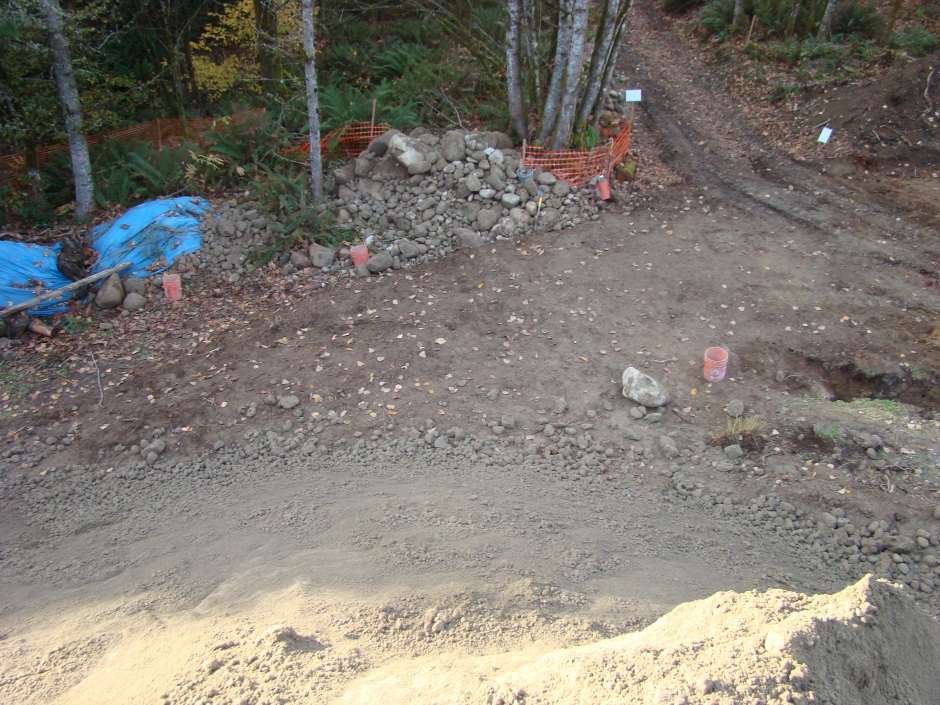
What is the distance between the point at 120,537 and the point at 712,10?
16.7 m

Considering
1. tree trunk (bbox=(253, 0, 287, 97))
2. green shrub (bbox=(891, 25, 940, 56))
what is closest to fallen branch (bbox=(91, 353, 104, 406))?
tree trunk (bbox=(253, 0, 287, 97))

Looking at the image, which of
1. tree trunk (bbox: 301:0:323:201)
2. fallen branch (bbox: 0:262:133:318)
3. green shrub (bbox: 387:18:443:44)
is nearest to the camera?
fallen branch (bbox: 0:262:133:318)

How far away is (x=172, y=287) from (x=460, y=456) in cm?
469

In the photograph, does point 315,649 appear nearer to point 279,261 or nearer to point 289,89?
point 279,261

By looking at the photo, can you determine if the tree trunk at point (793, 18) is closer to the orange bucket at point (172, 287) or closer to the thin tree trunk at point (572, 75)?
the thin tree trunk at point (572, 75)

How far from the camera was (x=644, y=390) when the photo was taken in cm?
617

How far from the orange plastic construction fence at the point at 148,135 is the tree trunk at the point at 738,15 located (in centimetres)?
1114

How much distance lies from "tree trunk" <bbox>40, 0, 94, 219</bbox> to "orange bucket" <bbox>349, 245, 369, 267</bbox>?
4.04 meters

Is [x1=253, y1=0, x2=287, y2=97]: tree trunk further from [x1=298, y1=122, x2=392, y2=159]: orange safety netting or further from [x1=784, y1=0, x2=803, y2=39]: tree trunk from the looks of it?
[x1=784, y1=0, x2=803, y2=39]: tree trunk

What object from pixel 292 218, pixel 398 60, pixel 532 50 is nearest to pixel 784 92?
pixel 532 50

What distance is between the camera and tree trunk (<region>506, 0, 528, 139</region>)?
940cm

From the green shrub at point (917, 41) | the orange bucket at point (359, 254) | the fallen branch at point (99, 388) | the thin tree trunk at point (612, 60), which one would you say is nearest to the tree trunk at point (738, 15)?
the green shrub at point (917, 41)

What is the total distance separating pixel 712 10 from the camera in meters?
15.3

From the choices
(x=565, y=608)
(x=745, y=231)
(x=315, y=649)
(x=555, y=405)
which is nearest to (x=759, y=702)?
(x=565, y=608)
